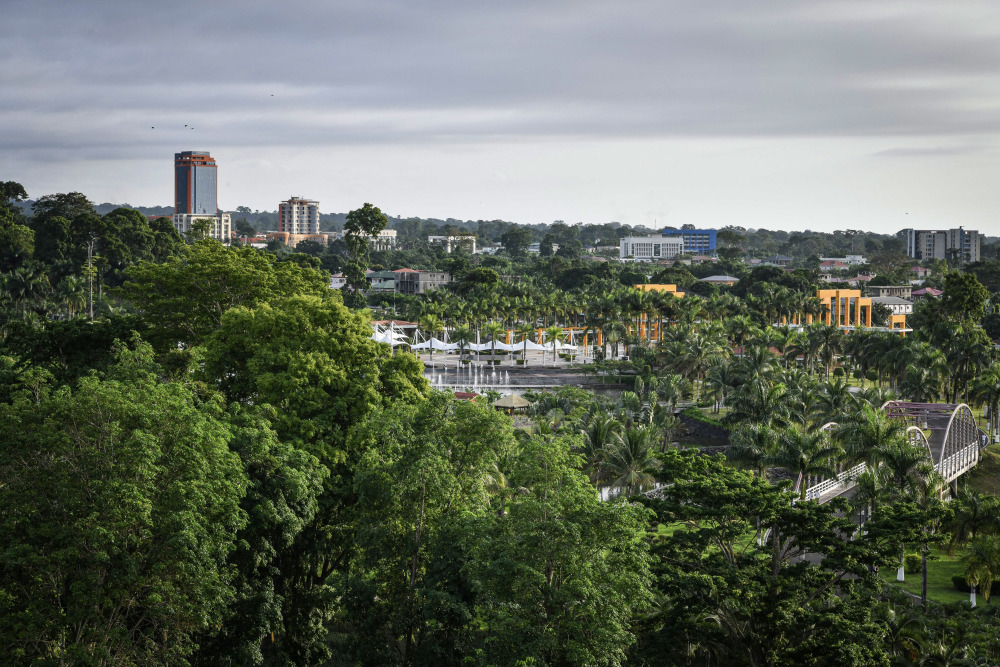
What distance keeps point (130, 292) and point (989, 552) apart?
29.3m

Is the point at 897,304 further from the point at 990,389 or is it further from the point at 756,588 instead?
the point at 756,588

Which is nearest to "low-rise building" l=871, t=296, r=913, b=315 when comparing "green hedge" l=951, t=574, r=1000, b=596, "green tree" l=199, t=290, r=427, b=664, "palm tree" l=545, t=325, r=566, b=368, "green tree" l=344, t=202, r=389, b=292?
"palm tree" l=545, t=325, r=566, b=368

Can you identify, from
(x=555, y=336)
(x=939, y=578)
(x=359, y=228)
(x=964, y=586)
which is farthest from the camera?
(x=359, y=228)

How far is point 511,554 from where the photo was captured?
18297mm

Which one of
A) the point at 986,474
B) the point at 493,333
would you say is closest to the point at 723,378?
the point at 986,474

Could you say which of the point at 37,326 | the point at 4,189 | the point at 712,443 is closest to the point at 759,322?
the point at 712,443

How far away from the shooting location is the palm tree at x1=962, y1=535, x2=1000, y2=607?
2773 centimetres

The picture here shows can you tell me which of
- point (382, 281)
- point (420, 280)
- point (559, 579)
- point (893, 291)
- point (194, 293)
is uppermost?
point (194, 293)

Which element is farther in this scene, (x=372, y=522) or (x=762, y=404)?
(x=762, y=404)

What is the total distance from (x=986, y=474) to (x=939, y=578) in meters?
16.2

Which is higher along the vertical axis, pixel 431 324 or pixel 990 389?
pixel 431 324

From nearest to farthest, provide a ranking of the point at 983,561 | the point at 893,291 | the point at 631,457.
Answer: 1. the point at 983,561
2. the point at 631,457
3. the point at 893,291

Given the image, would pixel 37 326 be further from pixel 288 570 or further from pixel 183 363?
pixel 288 570

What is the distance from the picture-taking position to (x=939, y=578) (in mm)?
33062
